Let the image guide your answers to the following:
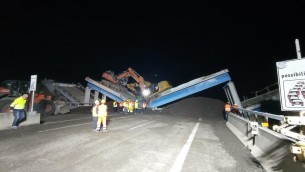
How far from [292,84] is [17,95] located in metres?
16.1

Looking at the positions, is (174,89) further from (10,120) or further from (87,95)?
(10,120)

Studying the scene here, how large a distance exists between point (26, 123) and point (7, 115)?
3.52ft

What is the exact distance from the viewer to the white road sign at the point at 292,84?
3.26 metres

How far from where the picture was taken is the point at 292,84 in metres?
3.37

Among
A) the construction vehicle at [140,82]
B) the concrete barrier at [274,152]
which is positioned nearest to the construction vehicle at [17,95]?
the construction vehicle at [140,82]

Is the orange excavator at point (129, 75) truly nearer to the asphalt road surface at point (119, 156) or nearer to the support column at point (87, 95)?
the support column at point (87, 95)

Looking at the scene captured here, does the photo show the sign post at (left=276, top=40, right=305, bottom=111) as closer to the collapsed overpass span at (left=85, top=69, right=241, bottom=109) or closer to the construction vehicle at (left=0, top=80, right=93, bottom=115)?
the collapsed overpass span at (left=85, top=69, right=241, bottom=109)

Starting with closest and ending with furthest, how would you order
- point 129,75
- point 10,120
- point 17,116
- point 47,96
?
point 17,116 → point 10,120 → point 47,96 → point 129,75

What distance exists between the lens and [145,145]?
652 cm

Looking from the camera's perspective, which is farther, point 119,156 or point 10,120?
point 10,120

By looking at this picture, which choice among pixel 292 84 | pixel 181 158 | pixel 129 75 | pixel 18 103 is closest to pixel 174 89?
pixel 129 75

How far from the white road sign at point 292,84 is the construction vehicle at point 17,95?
1541 centimetres

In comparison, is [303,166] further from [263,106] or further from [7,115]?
[263,106]

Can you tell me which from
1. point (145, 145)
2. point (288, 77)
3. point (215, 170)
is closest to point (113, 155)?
point (145, 145)
